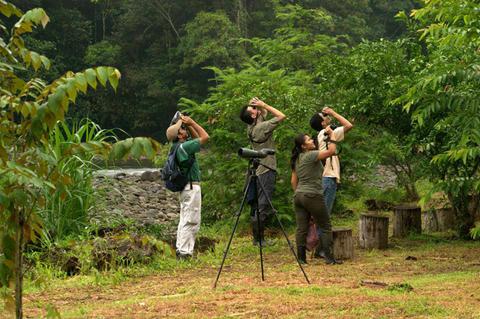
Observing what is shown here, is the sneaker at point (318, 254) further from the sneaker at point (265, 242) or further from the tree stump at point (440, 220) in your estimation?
the tree stump at point (440, 220)

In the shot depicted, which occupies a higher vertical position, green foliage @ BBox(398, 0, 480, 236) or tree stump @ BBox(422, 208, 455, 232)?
green foliage @ BBox(398, 0, 480, 236)

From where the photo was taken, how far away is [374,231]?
12.1m

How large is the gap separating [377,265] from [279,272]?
1458 millimetres

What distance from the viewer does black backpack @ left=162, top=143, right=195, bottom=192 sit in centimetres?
1056

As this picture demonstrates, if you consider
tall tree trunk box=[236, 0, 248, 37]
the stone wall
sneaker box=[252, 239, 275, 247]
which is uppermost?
tall tree trunk box=[236, 0, 248, 37]

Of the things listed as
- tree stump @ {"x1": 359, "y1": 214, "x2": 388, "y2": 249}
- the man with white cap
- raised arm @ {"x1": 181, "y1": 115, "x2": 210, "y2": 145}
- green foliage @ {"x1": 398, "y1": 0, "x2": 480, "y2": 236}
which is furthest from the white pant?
green foliage @ {"x1": 398, "y1": 0, "x2": 480, "y2": 236}

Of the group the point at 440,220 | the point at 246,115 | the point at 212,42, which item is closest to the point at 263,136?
the point at 246,115

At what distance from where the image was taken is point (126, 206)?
67.9 ft

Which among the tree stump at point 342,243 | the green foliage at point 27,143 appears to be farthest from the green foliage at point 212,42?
the green foliage at point 27,143

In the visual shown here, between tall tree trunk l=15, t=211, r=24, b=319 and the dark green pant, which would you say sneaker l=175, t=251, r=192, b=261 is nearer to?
the dark green pant

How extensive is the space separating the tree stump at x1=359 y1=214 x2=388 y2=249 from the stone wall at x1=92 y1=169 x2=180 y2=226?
17.9 ft

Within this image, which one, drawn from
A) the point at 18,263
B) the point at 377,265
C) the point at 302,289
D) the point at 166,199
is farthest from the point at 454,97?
the point at 166,199

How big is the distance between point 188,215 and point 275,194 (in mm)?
3700

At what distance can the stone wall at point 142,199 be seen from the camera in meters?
18.4
